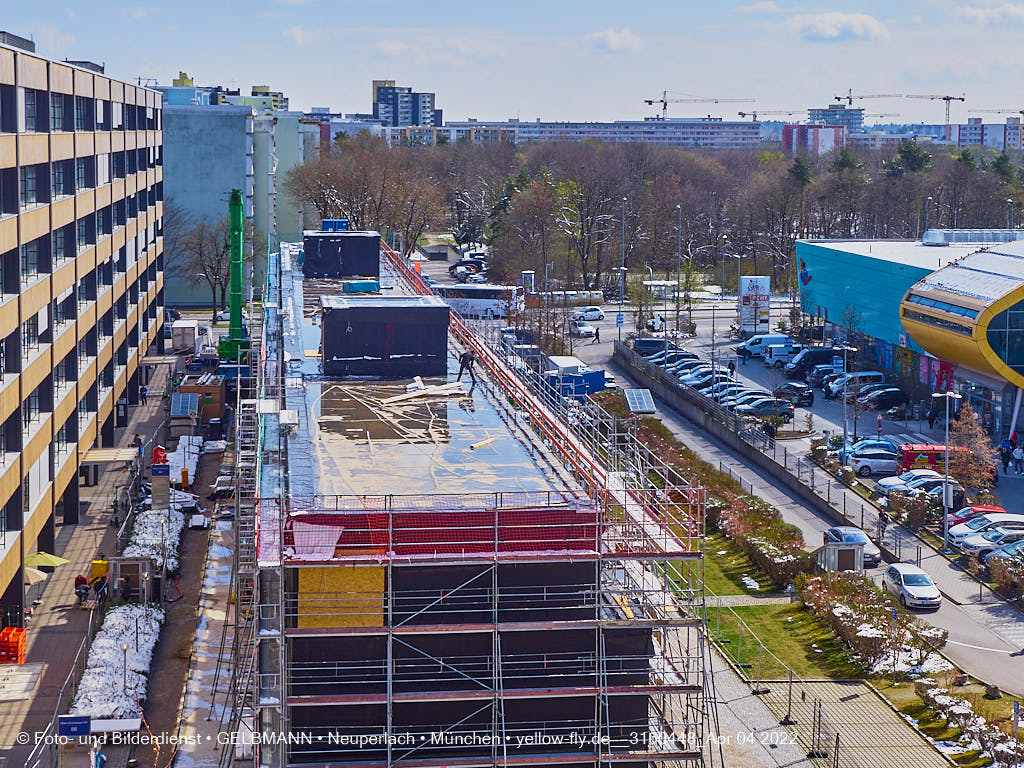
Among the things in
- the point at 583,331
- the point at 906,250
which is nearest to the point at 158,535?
the point at 583,331

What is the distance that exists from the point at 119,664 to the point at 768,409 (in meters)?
24.7

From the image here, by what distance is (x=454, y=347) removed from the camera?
94.9 ft

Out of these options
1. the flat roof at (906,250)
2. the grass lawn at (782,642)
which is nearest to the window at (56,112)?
the grass lawn at (782,642)

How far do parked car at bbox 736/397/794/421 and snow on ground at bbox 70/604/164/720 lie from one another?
2173cm

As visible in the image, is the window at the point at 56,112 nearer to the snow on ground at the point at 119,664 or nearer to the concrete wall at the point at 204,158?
the snow on ground at the point at 119,664

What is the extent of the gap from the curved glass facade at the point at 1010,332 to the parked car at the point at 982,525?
28.8 ft

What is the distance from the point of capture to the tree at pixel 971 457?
32.0 metres

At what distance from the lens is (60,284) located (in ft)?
91.5

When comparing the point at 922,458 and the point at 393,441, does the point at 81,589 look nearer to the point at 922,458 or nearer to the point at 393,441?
the point at 393,441

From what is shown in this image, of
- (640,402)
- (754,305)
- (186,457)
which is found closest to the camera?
(186,457)

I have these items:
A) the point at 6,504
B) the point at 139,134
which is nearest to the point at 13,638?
the point at 6,504

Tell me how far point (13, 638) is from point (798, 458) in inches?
831

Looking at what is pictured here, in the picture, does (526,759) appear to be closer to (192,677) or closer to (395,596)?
(395,596)

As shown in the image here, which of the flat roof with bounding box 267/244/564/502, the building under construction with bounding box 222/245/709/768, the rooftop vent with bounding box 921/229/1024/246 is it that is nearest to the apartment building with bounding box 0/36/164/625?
the flat roof with bounding box 267/244/564/502
